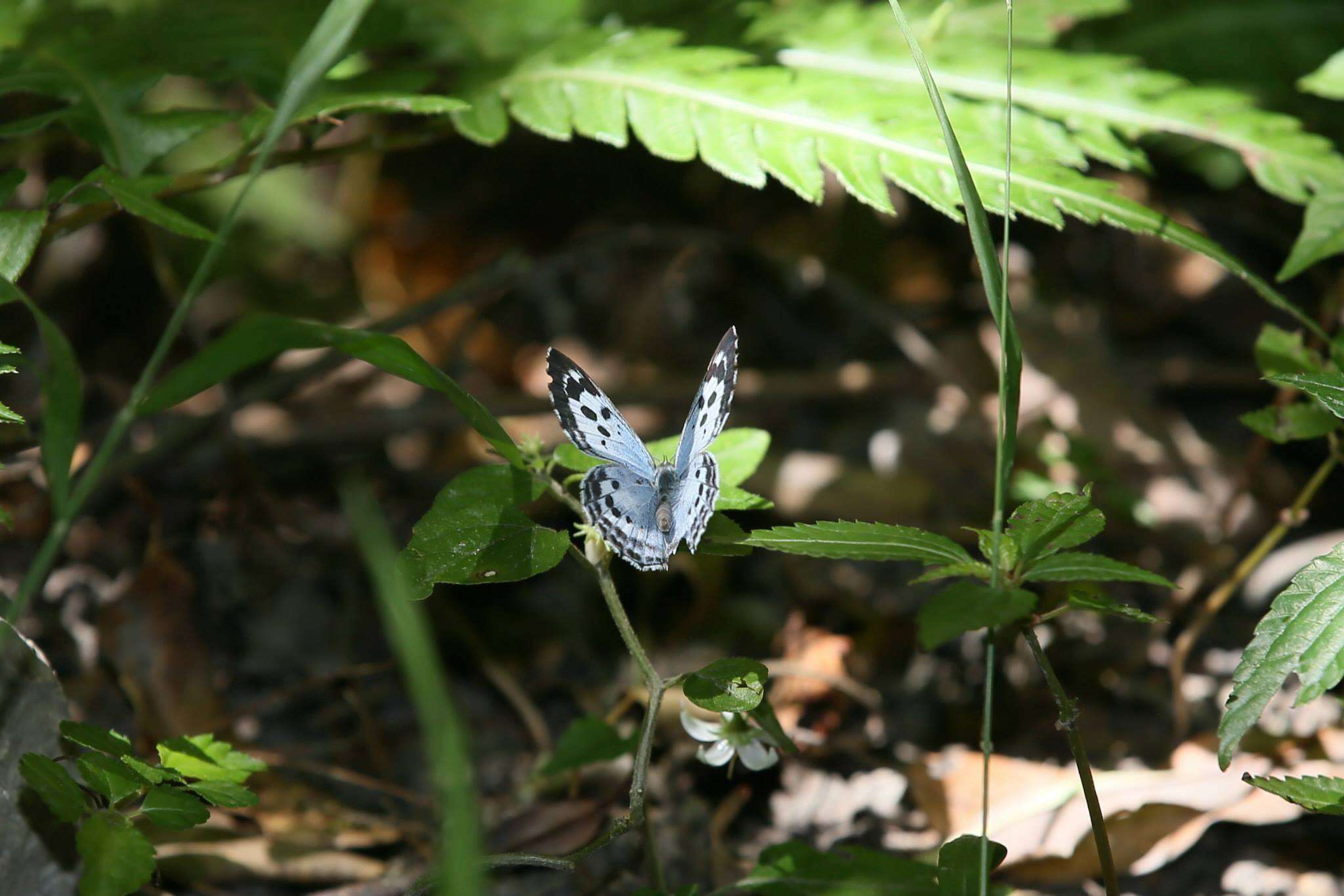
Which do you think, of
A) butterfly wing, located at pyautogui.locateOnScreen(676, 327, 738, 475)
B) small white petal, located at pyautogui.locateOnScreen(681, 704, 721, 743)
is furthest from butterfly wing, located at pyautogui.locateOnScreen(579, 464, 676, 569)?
small white petal, located at pyautogui.locateOnScreen(681, 704, 721, 743)

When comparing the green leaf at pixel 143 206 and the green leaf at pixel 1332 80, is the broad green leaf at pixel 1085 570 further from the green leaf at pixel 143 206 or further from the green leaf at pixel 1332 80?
the green leaf at pixel 1332 80

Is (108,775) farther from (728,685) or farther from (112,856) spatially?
(728,685)

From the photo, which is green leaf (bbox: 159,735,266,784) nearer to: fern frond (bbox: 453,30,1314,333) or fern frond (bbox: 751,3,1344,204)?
fern frond (bbox: 453,30,1314,333)

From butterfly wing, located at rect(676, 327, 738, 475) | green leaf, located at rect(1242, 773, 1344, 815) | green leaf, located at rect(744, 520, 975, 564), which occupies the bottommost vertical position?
green leaf, located at rect(1242, 773, 1344, 815)

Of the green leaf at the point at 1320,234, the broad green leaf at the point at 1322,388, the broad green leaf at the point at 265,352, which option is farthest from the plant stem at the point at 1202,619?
the broad green leaf at the point at 265,352

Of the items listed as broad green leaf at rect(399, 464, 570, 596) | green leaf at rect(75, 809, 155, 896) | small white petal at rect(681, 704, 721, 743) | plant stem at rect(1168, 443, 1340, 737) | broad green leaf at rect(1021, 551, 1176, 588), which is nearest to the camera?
broad green leaf at rect(1021, 551, 1176, 588)

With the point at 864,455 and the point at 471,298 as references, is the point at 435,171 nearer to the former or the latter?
the point at 471,298

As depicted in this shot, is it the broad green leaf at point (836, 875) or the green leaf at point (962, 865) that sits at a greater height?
the green leaf at point (962, 865)
